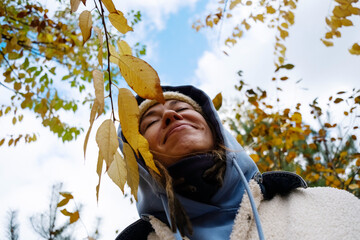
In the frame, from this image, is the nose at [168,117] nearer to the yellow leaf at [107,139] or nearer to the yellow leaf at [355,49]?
the yellow leaf at [107,139]

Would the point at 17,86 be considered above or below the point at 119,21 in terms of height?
above

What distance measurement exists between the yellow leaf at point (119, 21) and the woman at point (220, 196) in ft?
1.59

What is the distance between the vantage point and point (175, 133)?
1070 millimetres

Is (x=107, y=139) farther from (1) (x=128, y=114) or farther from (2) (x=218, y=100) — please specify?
(2) (x=218, y=100)

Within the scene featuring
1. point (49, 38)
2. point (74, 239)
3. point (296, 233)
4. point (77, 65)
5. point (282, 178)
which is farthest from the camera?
point (74, 239)

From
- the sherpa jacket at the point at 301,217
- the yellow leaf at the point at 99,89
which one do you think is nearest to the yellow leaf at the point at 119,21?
the yellow leaf at the point at 99,89

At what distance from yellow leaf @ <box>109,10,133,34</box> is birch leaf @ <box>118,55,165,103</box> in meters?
0.11

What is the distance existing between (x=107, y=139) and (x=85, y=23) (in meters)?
0.26

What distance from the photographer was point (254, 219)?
0.88 m

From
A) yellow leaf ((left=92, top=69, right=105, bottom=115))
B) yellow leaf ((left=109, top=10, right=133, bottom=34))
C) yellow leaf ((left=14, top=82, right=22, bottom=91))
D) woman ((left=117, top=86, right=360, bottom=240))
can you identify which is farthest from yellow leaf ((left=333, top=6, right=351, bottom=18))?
yellow leaf ((left=14, top=82, right=22, bottom=91))

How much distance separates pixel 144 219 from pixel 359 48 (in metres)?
1.64

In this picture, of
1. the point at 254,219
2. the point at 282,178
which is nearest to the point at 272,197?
the point at 282,178

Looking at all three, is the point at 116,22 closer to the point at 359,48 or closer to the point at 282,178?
the point at 282,178

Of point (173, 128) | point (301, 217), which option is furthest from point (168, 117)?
point (301, 217)
